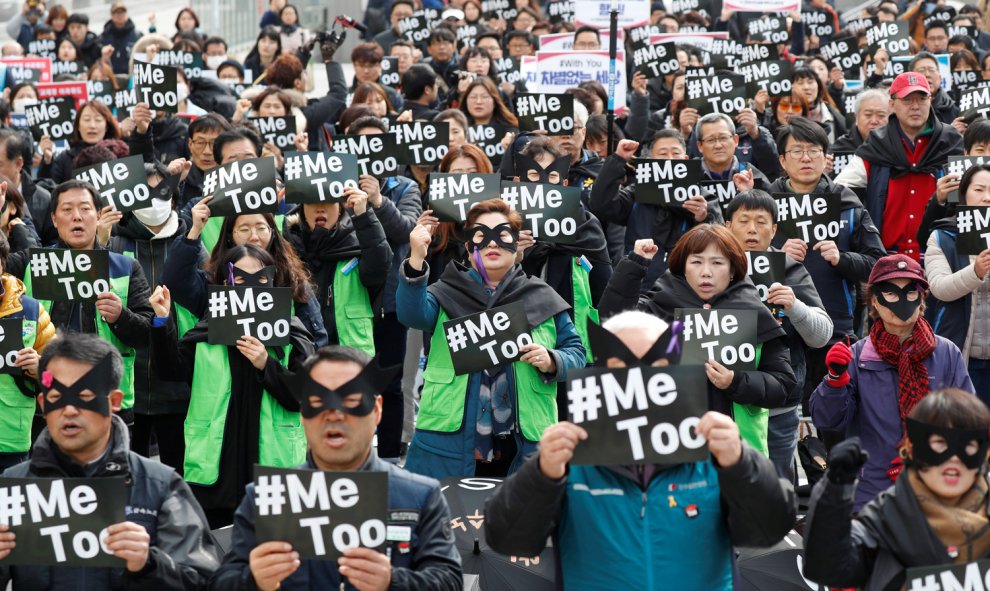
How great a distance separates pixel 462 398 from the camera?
6.58 m

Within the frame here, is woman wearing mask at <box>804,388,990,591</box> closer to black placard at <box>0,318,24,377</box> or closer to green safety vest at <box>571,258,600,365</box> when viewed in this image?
black placard at <box>0,318,24,377</box>

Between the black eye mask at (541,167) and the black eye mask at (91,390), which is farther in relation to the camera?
the black eye mask at (541,167)

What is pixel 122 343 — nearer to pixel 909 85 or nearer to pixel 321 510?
pixel 321 510

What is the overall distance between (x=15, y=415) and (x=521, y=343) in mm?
2386

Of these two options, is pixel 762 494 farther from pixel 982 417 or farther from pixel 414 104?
pixel 414 104

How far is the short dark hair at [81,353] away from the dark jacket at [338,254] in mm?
3196

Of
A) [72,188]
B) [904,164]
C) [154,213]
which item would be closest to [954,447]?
[72,188]

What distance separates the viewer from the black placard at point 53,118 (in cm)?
1269

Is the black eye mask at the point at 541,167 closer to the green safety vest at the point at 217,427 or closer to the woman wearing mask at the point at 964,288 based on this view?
the woman wearing mask at the point at 964,288

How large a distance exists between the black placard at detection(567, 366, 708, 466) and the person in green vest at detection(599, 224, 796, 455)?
2033 millimetres

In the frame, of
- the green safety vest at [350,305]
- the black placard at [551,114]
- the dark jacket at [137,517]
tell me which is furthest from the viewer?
the black placard at [551,114]

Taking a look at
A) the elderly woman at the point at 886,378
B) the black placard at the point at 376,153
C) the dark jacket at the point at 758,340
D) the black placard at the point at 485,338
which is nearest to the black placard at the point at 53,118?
the black placard at the point at 376,153

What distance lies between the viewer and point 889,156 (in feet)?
32.4

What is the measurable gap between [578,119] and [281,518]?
24.2ft
